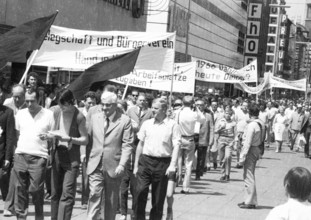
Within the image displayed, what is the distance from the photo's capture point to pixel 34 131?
8.89m

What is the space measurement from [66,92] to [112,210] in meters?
1.46

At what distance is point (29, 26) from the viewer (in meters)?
11.2

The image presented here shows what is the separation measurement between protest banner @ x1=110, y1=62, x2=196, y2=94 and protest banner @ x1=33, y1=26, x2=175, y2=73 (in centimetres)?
150

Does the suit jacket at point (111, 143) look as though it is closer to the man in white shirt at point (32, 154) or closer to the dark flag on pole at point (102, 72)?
the man in white shirt at point (32, 154)

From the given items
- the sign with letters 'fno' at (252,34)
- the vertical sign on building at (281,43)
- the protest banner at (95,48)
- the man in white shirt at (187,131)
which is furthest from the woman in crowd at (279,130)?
the vertical sign on building at (281,43)

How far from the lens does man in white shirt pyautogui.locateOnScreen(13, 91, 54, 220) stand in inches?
348

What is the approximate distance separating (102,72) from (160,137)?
6.07 ft

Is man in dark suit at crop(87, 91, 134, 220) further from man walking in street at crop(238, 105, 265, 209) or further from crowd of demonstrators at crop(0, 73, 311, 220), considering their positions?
man walking in street at crop(238, 105, 265, 209)

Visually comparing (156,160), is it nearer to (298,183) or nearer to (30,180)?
→ (30,180)

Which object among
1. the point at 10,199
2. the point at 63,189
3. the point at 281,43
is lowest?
the point at 10,199

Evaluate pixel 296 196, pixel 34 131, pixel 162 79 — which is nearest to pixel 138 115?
pixel 34 131

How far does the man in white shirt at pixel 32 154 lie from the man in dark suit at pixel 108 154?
62 centimetres

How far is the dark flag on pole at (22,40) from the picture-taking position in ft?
35.6

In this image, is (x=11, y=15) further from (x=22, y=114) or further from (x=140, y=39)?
(x=22, y=114)
